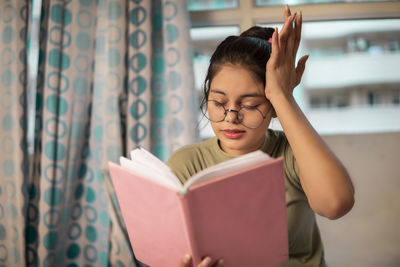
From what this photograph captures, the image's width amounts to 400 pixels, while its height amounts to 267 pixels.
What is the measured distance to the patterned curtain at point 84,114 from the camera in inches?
62.7

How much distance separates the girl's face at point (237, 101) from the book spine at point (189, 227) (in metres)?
0.30

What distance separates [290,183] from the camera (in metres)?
0.84

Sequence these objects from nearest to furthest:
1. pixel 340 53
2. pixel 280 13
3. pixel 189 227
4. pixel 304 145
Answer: pixel 189 227, pixel 304 145, pixel 280 13, pixel 340 53

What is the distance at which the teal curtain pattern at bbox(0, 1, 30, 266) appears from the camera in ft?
5.29

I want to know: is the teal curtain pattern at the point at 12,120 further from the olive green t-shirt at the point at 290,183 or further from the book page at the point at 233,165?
the book page at the point at 233,165

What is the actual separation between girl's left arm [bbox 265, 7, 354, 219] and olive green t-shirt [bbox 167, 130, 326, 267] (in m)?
0.12

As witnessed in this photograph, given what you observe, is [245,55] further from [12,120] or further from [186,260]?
[12,120]

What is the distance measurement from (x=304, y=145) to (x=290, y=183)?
186 mm

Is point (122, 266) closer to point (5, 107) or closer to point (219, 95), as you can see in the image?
point (5, 107)

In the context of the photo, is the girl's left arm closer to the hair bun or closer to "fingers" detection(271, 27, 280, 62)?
"fingers" detection(271, 27, 280, 62)

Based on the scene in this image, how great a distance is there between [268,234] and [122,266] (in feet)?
3.78

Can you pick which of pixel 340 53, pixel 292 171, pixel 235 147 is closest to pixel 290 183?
pixel 292 171

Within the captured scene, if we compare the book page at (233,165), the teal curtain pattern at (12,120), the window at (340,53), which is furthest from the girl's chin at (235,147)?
the teal curtain pattern at (12,120)

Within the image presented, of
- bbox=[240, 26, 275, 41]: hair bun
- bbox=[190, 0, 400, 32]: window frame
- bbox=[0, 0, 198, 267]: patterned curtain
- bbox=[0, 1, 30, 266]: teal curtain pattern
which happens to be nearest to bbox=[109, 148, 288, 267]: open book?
bbox=[240, 26, 275, 41]: hair bun
